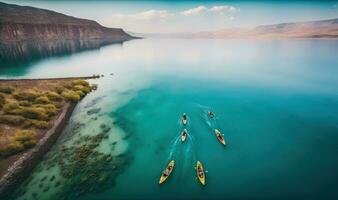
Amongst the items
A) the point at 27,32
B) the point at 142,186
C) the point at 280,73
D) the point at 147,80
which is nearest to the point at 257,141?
the point at 142,186

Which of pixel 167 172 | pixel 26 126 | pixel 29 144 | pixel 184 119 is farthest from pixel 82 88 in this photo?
pixel 167 172

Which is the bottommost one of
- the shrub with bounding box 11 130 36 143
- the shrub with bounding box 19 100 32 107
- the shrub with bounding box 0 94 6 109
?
the shrub with bounding box 11 130 36 143

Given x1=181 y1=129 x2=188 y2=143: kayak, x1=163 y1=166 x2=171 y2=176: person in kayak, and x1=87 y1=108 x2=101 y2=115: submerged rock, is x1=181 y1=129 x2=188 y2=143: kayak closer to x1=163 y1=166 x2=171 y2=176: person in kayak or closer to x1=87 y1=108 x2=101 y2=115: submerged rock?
x1=163 y1=166 x2=171 y2=176: person in kayak

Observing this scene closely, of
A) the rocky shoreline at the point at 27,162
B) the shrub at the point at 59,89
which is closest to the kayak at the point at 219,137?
the rocky shoreline at the point at 27,162

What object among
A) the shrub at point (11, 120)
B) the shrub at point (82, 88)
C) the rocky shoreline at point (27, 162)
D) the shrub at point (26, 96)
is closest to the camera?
the rocky shoreline at point (27, 162)

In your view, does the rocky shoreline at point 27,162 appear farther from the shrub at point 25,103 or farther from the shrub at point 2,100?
the shrub at point 2,100

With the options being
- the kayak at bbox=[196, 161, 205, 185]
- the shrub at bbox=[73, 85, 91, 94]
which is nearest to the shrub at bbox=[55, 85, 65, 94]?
the shrub at bbox=[73, 85, 91, 94]

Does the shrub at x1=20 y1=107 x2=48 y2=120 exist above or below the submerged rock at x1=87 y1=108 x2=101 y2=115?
above

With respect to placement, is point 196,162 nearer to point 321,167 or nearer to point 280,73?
point 321,167
